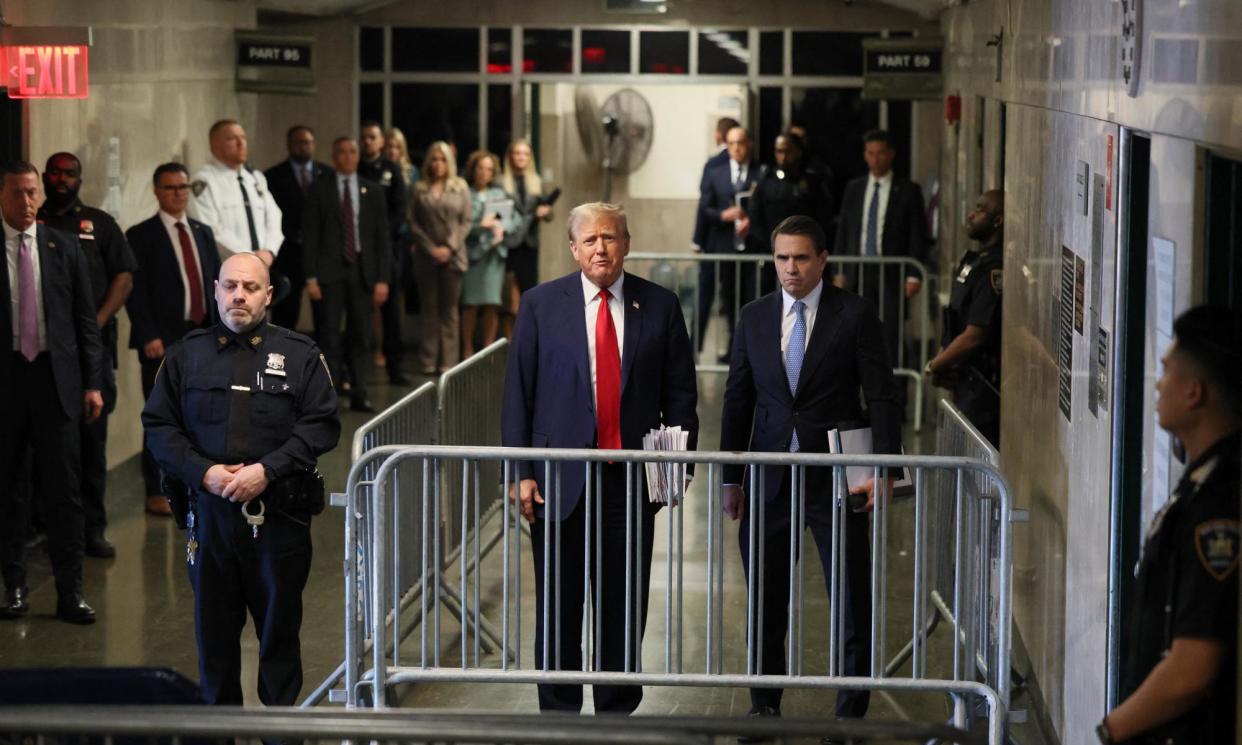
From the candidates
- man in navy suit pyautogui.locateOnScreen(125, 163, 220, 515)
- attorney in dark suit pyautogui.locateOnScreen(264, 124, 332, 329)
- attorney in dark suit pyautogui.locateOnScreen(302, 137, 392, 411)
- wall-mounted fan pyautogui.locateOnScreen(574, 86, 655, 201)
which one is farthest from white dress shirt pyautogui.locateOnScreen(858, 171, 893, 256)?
wall-mounted fan pyautogui.locateOnScreen(574, 86, 655, 201)

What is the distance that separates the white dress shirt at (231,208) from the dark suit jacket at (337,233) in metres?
1.32

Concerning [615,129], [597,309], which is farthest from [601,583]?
[615,129]

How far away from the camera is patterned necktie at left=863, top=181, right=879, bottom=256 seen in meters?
13.8

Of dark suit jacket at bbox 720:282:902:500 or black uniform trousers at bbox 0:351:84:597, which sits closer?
dark suit jacket at bbox 720:282:902:500

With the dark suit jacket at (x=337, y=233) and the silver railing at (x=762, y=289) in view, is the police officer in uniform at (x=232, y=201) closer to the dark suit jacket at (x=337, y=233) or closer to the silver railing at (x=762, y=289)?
the dark suit jacket at (x=337, y=233)

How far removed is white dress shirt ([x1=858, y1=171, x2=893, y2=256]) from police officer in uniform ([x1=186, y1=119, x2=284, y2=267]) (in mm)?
4476

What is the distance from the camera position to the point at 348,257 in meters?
13.6

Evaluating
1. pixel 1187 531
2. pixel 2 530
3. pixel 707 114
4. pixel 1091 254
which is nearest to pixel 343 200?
pixel 2 530

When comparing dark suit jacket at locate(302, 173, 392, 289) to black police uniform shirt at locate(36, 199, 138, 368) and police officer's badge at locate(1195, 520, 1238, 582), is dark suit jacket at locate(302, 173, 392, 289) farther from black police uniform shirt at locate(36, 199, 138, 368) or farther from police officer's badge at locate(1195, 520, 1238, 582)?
police officer's badge at locate(1195, 520, 1238, 582)

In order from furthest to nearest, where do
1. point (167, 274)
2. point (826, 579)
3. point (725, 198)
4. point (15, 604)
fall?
1. point (725, 198)
2. point (167, 274)
3. point (15, 604)
4. point (826, 579)

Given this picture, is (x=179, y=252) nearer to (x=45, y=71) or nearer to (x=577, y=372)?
(x=45, y=71)

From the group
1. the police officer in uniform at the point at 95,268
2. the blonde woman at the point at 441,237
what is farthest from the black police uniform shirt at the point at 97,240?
the blonde woman at the point at 441,237

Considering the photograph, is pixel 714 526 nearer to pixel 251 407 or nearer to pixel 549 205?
pixel 251 407

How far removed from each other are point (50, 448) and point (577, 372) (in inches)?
123
